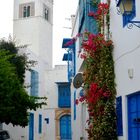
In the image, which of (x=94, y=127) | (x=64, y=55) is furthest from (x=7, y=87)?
(x=64, y=55)

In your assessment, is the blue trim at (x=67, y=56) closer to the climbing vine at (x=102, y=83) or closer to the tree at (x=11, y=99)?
the tree at (x=11, y=99)

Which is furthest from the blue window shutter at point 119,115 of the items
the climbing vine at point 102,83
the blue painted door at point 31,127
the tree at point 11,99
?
the blue painted door at point 31,127

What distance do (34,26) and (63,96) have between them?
805cm

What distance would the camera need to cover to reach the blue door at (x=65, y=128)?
138ft

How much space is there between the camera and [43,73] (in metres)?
40.9

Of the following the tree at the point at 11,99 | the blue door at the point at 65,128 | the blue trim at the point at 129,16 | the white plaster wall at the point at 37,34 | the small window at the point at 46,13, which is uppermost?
the small window at the point at 46,13

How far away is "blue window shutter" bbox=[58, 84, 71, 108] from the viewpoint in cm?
4247

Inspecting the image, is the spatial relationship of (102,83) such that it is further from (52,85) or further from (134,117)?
(52,85)

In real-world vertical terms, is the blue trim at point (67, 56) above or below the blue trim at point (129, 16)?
above

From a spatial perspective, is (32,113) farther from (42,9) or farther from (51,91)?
(42,9)

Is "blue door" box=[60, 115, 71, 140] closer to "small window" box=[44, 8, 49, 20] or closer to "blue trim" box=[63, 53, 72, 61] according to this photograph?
"blue trim" box=[63, 53, 72, 61]

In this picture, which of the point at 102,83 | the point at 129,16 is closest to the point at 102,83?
the point at 102,83

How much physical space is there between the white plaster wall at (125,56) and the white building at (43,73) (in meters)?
21.1

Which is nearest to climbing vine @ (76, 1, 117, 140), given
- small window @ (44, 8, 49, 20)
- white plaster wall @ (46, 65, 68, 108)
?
white plaster wall @ (46, 65, 68, 108)
